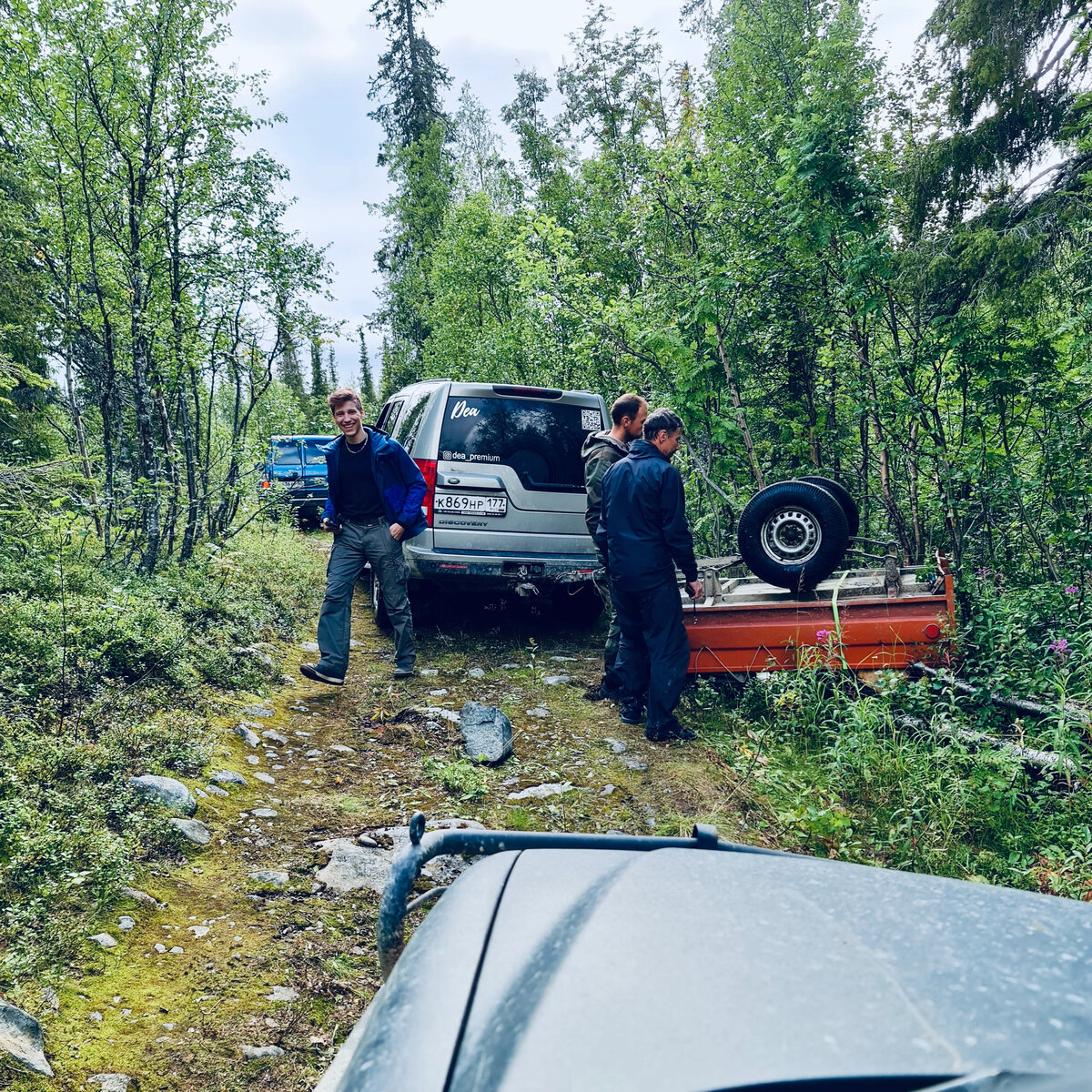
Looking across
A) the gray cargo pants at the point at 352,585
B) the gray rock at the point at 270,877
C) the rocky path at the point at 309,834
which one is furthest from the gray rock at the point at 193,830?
the gray cargo pants at the point at 352,585

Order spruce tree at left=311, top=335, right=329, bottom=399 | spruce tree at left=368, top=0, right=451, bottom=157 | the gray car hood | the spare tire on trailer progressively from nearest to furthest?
the gray car hood
the spare tire on trailer
spruce tree at left=368, top=0, right=451, bottom=157
spruce tree at left=311, top=335, right=329, bottom=399

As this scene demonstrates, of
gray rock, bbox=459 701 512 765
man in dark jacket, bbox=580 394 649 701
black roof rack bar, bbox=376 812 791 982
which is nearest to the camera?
black roof rack bar, bbox=376 812 791 982

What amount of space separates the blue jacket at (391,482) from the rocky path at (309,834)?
1.36 meters

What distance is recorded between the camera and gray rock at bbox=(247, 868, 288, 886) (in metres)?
3.37

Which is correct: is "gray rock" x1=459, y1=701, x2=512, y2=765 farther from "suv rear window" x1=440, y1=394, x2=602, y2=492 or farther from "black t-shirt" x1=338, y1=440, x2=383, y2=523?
"suv rear window" x1=440, y1=394, x2=602, y2=492

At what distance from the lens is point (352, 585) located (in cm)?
607

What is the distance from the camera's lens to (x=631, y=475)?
511 cm

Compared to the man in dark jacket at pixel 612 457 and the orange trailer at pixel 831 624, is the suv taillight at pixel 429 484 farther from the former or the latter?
the orange trailer at pixel 831 624

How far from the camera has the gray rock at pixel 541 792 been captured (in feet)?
14.2

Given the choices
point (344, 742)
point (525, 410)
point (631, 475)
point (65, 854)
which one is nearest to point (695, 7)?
point (525, 410)

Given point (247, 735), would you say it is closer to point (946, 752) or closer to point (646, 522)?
point (646, 522)

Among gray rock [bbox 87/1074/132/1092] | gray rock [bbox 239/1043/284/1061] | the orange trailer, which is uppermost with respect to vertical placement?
the orange trailer

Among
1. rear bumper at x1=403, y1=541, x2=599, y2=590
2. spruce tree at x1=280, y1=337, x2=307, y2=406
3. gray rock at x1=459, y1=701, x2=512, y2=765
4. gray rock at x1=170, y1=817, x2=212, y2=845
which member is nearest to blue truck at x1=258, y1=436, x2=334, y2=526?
rear bumper at x1=403, y1=541, x2=599, y2=590

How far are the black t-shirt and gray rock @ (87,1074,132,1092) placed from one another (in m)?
4.25
